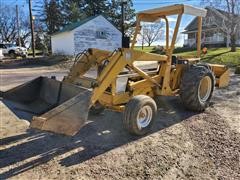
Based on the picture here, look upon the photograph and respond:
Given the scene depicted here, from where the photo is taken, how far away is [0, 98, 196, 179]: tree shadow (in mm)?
4152

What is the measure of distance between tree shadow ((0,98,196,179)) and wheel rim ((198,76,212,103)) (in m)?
0.82

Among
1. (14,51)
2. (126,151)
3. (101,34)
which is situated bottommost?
(126,151)

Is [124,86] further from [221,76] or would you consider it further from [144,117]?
[221,76]

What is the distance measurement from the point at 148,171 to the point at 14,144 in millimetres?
2366

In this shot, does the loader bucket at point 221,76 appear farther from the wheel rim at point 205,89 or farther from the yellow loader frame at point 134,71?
the yellow loader frame at point 134,71

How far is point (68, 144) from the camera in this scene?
4746 mm

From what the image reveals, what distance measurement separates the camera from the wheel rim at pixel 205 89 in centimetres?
659

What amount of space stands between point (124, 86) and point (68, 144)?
1513mm

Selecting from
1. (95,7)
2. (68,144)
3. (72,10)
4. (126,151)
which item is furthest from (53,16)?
(126,151)

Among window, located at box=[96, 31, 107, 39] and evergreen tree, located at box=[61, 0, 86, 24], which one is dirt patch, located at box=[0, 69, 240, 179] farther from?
evergreen tree, located at box=[61, 0, 86, 24]

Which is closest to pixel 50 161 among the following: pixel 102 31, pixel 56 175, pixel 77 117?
pixel 56 175

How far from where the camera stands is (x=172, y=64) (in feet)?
20.6

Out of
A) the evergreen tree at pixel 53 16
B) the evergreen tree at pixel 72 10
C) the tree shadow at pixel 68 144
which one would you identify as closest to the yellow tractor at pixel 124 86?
the tree shadow at pixel 68 144

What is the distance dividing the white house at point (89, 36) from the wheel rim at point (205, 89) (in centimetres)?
2168
